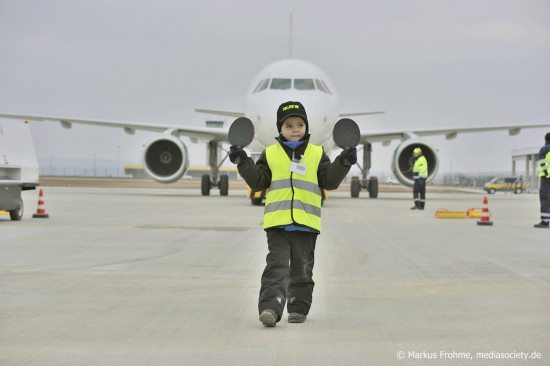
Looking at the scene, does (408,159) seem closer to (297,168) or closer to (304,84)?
(304,84)

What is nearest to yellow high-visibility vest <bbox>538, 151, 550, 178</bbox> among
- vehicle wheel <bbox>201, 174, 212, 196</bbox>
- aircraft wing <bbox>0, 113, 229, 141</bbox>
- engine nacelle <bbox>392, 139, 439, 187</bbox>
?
engine nacelle <bbox>392, 139, 439, 187</bbox>

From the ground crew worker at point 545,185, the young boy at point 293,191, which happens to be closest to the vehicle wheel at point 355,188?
the ground crew worker at point 545,185

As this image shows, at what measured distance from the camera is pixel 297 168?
19.5 ft

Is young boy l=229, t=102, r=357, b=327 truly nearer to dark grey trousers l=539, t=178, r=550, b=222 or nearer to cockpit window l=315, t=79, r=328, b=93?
dark grey trousers l=539, t=178, r=550, b=222

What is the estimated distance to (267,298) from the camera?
5723 millimetres

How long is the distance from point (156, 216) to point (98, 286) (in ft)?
32.5

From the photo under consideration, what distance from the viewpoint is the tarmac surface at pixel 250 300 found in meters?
4.80

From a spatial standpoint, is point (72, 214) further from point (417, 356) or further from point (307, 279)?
point (417, 356)

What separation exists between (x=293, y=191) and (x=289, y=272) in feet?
1.86

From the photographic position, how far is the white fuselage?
22.0 meters

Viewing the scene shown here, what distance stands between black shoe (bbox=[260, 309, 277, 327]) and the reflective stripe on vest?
2.23 feet

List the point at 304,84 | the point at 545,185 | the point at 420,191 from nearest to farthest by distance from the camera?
1. the point at 545,185
2. the point at 420,191
3. the point at 304,84

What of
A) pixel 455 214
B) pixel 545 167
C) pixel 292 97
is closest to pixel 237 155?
pixel 545 167

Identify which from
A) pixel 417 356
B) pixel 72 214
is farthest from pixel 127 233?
pixel 417 356
